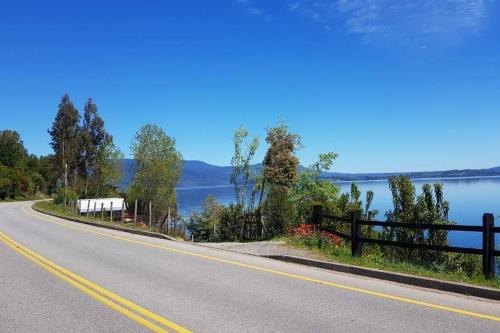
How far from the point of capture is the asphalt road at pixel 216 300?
21.6 ft

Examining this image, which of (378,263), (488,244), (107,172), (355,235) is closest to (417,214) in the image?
(355,235)

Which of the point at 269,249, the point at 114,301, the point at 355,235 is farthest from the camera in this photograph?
the point at 269,249

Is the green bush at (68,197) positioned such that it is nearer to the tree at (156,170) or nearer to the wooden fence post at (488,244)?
the tree at (156,170)

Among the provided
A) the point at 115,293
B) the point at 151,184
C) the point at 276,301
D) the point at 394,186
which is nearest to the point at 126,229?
the point at 394,186

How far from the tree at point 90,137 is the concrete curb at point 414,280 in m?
83.2

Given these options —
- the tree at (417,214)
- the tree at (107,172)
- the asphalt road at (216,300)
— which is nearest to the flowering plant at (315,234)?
the tree at (417,214)

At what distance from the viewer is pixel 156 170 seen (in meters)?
63.6

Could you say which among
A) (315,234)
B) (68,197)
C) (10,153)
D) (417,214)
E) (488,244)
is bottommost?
(68,197)

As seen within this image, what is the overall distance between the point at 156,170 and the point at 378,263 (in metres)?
54.7

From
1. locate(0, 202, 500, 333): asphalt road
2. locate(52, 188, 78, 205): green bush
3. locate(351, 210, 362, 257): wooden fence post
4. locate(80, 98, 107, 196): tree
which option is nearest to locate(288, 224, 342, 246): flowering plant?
locate(351, 210, 362, 257): wooden fence post

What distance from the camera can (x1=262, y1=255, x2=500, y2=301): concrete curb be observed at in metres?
8.25

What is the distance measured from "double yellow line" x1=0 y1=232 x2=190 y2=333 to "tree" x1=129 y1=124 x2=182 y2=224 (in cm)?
4632

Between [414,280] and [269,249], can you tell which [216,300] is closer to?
[414,280]

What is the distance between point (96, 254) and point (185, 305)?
7.74 meters
